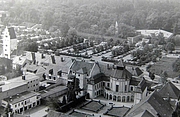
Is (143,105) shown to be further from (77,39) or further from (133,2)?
(133,2)

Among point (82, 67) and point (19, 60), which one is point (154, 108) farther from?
point (19, 60)

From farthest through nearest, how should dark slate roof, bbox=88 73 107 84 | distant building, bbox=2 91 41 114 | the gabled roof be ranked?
the gabled roof → dark slate roof, bbox=88 73 107 84 → distant building, bbox=2 91 41 114

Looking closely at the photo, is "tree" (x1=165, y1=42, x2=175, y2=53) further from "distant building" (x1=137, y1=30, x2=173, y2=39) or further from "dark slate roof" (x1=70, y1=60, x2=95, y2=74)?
"dark slate roof" (x1=70, y1=60, x2=95, y2=74)

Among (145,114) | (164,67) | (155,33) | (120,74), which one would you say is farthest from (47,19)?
(145,114)

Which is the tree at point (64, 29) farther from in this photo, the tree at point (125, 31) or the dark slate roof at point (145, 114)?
the dark slate roof at point (145, 114)

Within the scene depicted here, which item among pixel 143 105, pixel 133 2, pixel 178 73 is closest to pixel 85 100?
pixel 143 105

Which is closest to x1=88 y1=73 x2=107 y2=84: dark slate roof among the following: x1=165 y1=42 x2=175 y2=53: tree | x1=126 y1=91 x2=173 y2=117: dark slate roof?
x1=126 y1=91 x2=173 y2=117: dark slate roof
